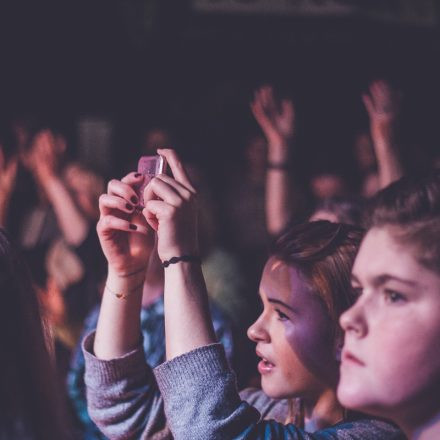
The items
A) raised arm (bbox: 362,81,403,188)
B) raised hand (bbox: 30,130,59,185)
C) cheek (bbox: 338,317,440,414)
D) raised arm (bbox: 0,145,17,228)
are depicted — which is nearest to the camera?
cheek (bbox: 338,317,440,414)

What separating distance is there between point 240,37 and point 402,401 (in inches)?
196

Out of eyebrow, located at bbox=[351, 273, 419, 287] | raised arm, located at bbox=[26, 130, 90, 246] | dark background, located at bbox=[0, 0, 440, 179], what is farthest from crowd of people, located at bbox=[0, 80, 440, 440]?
dark background, located at bbox=[0, 0, 440, 179]

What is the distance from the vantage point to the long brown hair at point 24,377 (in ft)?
2.67

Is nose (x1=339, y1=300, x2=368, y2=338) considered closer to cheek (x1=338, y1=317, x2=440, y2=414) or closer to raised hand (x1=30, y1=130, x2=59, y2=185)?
cheek (x1=338, y1=317, x2=440, y2=414)

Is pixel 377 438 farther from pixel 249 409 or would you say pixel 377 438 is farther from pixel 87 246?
pixel 87 246

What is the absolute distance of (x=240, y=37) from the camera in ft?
18.4

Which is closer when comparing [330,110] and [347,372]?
[347,372]

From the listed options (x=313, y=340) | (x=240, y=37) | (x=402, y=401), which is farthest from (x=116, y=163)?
(x=402, y=401)

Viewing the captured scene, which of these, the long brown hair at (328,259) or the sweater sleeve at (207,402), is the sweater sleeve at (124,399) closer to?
the sweater sleeve at (207,402)

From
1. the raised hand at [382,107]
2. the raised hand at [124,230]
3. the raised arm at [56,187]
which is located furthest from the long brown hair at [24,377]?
the raised arm at [56,187]

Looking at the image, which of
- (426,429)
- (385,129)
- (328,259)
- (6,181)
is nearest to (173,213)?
(328,259)

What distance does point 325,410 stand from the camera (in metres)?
1.38

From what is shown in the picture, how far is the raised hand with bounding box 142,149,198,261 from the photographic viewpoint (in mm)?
1149

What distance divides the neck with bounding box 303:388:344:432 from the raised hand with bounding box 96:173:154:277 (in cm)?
43
